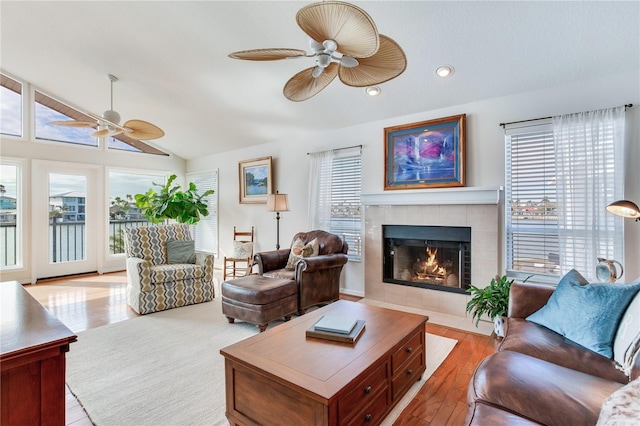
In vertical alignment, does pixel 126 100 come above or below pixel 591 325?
above

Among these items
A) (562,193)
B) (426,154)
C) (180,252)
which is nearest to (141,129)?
(180,252)

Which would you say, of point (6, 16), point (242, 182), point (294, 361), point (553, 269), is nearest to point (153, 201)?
Answer: point (242, 182)

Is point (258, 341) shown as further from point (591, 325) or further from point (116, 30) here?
point (116, 30)

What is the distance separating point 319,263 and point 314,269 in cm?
9

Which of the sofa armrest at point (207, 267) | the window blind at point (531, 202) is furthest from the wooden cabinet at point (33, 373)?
the window blind at point (531, 202)

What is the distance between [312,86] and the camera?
2.32 meters

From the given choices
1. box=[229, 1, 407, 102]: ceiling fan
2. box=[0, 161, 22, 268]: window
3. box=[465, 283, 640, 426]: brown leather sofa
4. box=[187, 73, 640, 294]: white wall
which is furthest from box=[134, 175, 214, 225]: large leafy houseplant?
box=[465, 283, 640, 426]: brown leather sofa

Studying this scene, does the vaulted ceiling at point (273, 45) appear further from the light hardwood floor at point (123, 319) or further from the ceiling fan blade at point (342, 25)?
the light hardwood floor at point (123, 319)

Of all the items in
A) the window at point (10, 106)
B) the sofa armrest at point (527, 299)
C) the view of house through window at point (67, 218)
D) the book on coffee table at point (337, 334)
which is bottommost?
the book on coffee table at point (337, 334)

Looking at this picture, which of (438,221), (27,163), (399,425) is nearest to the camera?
(399,425)

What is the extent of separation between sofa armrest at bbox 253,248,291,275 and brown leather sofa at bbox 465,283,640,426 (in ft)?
8.94

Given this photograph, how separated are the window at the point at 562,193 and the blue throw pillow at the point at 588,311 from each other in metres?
1.24

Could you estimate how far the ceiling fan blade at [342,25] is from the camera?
1446mm

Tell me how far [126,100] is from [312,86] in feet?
13.1
